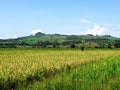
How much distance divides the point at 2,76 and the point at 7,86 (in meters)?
1.23

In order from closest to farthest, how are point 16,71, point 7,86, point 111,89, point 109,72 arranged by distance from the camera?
point 111,89 → point 7,86 → point 16,71 → point 109,72

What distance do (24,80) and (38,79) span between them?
61.2 inches

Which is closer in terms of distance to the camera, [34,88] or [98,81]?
[34,88]

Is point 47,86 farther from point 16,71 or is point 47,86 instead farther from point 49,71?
point 49,71

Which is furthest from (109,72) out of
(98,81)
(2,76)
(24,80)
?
(2,76)

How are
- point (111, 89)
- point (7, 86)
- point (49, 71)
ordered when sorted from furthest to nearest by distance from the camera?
point (49, 71) < point (7, 86) < point (111, 89)

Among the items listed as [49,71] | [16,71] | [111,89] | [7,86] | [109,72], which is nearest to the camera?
[111,89]

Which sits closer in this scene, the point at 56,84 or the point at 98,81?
the point at 56,84

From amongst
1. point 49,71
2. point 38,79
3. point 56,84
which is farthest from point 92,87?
point 49,71

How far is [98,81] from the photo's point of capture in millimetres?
15938

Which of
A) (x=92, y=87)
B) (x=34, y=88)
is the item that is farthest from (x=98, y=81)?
(x=34, y=88)

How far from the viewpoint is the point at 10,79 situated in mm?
16344

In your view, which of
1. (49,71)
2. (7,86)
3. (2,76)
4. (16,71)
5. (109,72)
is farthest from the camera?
(49,71)

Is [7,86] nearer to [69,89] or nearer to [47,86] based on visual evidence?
[47,86]
